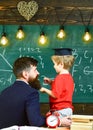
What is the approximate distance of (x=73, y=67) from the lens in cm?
559

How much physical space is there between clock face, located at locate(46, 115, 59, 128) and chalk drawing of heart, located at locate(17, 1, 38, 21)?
298 cm

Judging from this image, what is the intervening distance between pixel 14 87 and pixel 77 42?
2.77 m

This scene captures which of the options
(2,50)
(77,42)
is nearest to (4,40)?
(2,50)

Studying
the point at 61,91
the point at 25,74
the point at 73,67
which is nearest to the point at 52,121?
the point at 25,74

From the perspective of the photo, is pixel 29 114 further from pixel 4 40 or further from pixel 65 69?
pixel 4 40

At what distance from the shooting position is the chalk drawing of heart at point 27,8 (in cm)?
559

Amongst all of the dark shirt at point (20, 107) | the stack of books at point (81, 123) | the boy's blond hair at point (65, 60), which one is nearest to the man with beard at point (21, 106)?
the dark shirt at point (20, 107)

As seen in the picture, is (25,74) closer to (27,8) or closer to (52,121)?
(52,121)

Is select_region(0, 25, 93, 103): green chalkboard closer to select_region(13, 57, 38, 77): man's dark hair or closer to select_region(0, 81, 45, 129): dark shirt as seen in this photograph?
select_region(13, 57, 38, 77): man's dark hair

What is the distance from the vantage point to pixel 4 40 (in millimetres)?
5652

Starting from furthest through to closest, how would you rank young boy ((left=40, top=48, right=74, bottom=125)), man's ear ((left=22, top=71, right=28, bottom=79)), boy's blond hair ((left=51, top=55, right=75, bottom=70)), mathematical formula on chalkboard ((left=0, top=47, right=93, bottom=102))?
mathematical formula on chalkboard ((left=0, top=47, right=93, bottom=102)), boy's blond hair ((left=51, top=55, right=75, bottom=70)), young boy ((left=40, top=48, right=74, bottom=125)), man's ear ((left=22, top=71, right=28, bottom=79))

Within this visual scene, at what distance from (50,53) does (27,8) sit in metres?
0.75

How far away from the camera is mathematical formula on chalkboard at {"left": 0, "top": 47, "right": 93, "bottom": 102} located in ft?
18.3

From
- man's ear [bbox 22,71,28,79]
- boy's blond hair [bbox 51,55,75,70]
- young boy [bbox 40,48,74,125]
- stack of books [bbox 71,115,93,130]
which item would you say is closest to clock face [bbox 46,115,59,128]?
stack of books [bbox 71,115,93,130]
